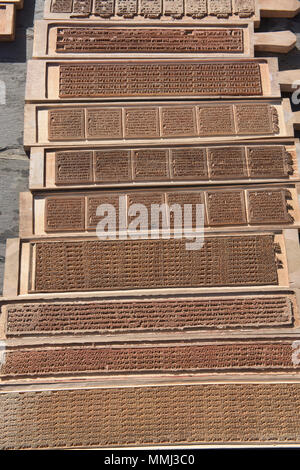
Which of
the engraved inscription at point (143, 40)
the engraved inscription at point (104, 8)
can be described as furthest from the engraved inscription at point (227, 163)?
the engraved inscription at point (104, 8)

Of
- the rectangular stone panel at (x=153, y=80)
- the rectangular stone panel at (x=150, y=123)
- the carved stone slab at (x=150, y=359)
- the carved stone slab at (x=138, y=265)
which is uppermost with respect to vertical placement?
the rectangular stone panel at (x=153, y=80)

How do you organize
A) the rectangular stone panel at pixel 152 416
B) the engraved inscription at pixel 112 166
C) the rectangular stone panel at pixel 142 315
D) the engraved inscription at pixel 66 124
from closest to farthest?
the rectangular stone panel at pixel 152 416, the rectangular stone panel at pixel 142 315, the engraved inscription at pixel 112 166, the engraved inscription at pixel 66 124

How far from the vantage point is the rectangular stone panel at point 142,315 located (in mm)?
7055

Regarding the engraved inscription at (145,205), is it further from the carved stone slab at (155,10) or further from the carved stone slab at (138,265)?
the carved stone slab at (155,10)

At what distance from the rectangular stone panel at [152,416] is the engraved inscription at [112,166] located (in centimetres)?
327

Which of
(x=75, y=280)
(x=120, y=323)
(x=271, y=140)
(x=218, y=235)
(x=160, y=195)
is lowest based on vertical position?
(x=120, y=323)

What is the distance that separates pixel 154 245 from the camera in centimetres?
740

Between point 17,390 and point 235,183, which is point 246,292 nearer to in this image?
point 235,183

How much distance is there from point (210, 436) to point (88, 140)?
4968mm

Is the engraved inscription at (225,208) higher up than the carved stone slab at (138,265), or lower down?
higher up

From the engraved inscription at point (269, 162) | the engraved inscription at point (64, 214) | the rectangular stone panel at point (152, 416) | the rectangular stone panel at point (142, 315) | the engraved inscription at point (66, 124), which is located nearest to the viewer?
the rectangular stone panel at point (152, 416)

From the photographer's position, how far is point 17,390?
22.2 ft
